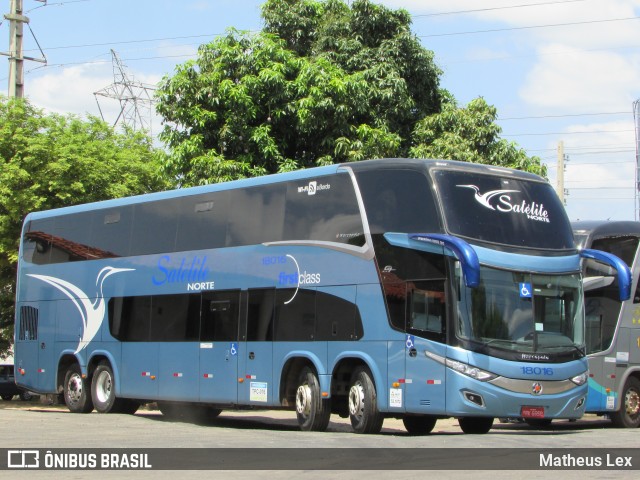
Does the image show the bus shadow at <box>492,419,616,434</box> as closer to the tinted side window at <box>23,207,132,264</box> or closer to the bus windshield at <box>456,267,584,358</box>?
the bus windshield at <box>456,267,584,358</box>

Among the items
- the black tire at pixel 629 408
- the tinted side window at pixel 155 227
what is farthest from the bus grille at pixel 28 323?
the black tire at pixel 629 408

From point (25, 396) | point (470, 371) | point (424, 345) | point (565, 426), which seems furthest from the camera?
point (25, 396)

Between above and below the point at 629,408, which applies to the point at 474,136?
above

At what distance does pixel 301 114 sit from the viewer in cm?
2777

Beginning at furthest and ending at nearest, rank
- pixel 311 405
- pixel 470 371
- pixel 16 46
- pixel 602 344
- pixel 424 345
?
pixel 16 46
pixel 602 344
pixel 311 405
pixel 424 345
pixel 470 371

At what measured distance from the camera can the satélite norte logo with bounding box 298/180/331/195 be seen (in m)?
18.3

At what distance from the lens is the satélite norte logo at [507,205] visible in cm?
1692

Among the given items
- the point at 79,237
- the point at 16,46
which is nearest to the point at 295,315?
the point at 79,237

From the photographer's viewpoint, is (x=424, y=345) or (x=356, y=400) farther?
(x=356, y=400)

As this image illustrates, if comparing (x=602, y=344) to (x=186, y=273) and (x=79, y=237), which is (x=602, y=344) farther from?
(x=79, y=237)

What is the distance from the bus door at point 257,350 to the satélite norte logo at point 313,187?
1.86 m

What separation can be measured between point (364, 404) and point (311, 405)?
1.19 meters

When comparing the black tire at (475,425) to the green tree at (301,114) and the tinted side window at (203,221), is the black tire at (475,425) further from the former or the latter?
the green tree at (301,114)
